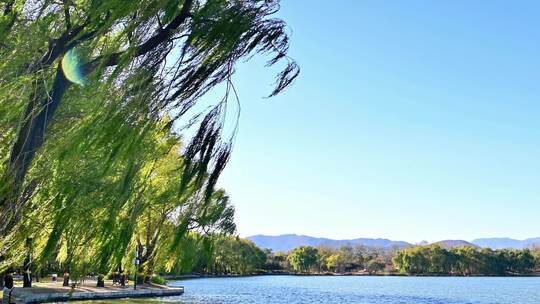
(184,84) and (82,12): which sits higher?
(82,12)

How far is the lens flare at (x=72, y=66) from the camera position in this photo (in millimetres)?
4488

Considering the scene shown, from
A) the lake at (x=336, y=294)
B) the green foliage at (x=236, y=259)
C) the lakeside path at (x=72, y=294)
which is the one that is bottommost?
the lake at (x=336, y=294)

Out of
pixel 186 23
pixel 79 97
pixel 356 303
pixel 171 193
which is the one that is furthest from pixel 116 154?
pixel 356 303

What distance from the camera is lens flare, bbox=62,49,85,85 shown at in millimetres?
4488

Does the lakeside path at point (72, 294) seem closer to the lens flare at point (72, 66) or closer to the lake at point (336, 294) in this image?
the lake at point (336, 294)

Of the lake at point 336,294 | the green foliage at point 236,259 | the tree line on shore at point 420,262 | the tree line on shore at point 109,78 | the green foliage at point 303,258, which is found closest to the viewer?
the tree line on shore at point 109,78

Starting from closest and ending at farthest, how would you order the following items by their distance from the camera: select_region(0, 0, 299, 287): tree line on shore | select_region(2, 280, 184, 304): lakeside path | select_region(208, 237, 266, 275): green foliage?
1. select_region(0, 0, 299, 287): tree line on shore
2. select_region(2, 280, 184, 304): lakeside path
3. select_region(208, 237, 266, 275): green foliage

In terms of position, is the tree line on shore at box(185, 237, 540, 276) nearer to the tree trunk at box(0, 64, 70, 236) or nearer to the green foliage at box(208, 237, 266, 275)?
the green foliage at box(208, 237, 266, 275)

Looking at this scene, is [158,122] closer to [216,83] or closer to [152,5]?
[216,83]

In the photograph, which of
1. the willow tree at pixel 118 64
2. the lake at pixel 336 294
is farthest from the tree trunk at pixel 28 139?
the lake at pixel 336 294

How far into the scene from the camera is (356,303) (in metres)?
33.8

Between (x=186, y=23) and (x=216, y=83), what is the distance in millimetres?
700

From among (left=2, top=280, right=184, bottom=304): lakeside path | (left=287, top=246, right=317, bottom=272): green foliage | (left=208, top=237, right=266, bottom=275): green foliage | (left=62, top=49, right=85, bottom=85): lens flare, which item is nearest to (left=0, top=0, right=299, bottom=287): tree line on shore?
(left=62, top=49, right=85, bottom=85): lens flare

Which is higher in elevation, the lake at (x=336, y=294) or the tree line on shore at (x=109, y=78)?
the tree line on shore at (x=109, y=78)
